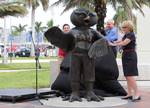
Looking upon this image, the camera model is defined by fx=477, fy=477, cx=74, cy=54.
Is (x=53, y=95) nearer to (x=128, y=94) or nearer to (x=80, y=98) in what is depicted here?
(x=80, y=98)

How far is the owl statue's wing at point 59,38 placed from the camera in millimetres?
10264

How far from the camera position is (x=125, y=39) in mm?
10633

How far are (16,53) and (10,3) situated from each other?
35791 millimetres

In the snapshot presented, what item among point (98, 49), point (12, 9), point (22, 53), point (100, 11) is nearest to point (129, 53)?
point (98, 49)

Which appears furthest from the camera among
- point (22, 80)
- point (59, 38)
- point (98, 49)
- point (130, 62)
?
point (22, 80)

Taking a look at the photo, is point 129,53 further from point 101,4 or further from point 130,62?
point 101,4

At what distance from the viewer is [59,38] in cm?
1039

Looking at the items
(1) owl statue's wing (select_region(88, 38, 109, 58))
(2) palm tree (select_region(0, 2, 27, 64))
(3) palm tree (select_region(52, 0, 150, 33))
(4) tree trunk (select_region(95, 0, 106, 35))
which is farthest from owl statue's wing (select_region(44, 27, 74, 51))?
(2) palm tree (select_region(0, 2, 27, 64))

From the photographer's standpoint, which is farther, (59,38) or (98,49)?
(59,38)

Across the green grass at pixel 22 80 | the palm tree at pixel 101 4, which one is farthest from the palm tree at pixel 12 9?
Result: the green grass at pixel 22 80

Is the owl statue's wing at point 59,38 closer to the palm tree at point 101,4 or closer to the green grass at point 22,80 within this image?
the green grass at point 22,80

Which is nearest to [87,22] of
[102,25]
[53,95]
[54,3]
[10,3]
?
[53,95]

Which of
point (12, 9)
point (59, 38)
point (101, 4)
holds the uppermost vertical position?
point (12, 9)

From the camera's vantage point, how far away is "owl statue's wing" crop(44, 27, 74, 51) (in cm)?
1026
